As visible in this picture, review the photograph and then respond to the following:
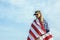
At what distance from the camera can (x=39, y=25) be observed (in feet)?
29.0

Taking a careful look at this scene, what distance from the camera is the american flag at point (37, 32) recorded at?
8.69 m

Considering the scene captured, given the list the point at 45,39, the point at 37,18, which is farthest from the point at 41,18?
the point at 45,39

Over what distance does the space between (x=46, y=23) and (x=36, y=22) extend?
0.37 meters

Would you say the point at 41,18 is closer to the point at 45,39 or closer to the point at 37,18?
the point at 37,18

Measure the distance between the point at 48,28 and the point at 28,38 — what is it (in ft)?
2.88

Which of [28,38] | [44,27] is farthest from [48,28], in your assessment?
[28,38]

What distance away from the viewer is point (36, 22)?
8.95m

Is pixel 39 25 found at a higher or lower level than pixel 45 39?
higher

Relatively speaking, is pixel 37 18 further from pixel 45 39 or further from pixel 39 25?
→ pixel 45 39

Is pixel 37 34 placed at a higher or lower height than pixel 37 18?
lower

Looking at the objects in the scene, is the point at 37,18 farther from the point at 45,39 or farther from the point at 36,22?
the point at 45,39

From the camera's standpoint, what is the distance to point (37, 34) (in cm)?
878

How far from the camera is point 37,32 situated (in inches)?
348

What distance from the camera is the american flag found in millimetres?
8688
